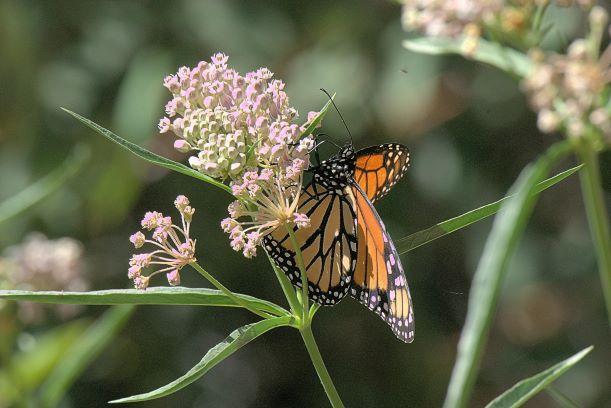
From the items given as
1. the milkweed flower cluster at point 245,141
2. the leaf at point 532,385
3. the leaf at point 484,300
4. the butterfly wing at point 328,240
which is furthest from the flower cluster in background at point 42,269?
the leaf at point 484,300

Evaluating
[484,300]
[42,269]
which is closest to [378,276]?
[484,300]

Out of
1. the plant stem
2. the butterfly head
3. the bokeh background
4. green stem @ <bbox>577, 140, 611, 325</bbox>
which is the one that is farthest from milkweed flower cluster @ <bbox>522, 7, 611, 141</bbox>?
the bokeh background

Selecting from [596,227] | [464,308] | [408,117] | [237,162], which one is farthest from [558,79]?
[464,308]

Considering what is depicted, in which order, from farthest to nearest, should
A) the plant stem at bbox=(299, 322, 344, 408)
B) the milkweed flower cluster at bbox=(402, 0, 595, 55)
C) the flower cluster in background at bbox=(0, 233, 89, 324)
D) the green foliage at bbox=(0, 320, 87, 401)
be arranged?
the flower cluster in background at bbox=(0, 233, 89, 324) < the green foliage at bbox=(0, 320, 87, 401) < the milkweed flower cluster at bbox=(402, 0, 595, 55) < the plant stem at bbox=(299, 322, 344, 408)

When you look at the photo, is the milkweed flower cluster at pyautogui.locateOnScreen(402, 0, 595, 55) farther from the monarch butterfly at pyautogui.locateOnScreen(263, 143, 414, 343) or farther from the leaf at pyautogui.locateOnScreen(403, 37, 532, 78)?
the monarch butterfly at pyautogui.locateOnScreen(263, 143, 414, 343)

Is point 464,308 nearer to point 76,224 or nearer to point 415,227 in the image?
point 415,227

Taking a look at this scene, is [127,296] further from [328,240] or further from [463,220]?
[328,240]
